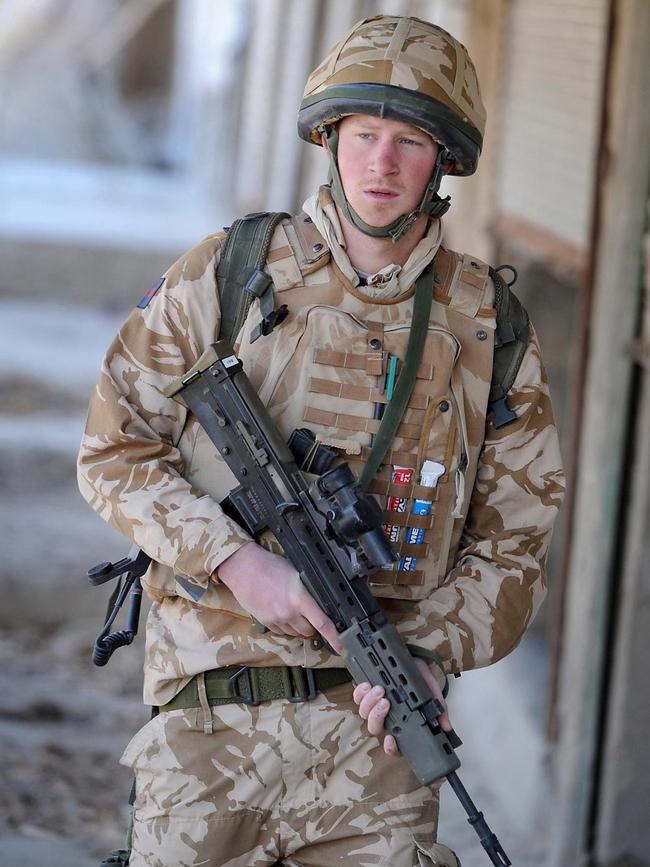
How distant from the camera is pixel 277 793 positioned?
2219 millimetres

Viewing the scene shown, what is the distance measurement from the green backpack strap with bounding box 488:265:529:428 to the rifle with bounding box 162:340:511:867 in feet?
1.06

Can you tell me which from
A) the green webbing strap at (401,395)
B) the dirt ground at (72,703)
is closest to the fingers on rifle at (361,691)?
the green webbing strap at (401,395)

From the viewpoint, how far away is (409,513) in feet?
7.48

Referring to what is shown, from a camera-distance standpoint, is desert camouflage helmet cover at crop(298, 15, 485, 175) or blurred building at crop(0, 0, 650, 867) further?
blurred building at crop(0, 0, 650, 867)

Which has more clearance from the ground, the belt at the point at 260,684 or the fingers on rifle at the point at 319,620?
the fingers on rifle at the point at 319,620

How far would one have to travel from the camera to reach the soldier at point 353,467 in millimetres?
2203

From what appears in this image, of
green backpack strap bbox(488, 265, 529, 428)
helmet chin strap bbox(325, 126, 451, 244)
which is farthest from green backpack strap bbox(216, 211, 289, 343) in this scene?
green backpack strap bbox(488, 265, 529, 428)

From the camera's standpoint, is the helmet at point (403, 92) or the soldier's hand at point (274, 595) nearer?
the soldier's hand at point (274, 595)

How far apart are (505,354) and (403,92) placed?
0.47 meters

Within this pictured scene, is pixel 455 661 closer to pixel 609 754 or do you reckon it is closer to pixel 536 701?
pixel 609 754

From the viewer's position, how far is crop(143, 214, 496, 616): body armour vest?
7.43 ft

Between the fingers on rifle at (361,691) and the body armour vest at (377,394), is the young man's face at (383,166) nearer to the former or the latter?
the body armour vest at (377,394)

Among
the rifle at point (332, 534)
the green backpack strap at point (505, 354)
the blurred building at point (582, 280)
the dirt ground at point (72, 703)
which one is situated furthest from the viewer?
the dirt ground at point (72, 703)

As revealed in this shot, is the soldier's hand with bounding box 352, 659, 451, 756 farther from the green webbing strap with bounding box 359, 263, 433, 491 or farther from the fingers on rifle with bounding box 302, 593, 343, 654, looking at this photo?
the green webbing strap with bounding box 359, 263, 433, 491
